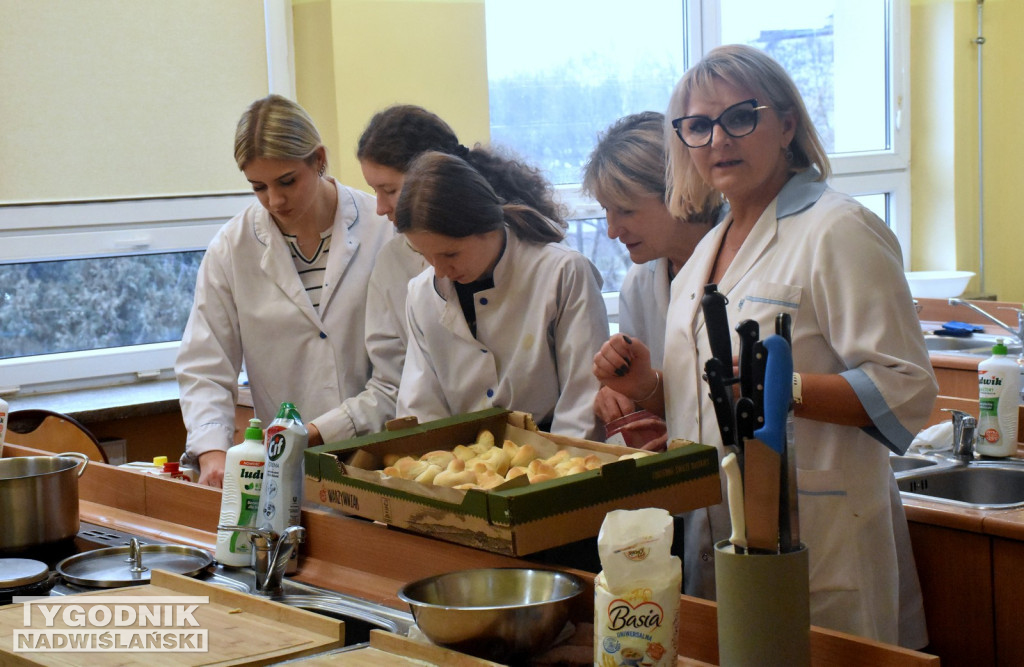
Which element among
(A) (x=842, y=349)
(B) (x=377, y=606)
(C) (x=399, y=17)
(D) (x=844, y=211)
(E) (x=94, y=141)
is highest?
(C) (x=399, y=17)

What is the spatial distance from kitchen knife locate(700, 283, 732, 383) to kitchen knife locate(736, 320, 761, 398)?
0.6 inches

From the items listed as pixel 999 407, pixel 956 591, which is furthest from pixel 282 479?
pixel 999 407

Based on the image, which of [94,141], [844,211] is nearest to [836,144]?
[94,141]

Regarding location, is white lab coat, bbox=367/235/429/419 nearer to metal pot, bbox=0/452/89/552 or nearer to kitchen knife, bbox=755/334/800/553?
metal pot, bbox=0/452/89/552

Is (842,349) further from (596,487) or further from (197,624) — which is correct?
(197,624)

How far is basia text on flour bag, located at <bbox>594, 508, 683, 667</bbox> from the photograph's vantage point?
1131 millimetres

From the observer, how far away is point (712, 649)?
1300 mm

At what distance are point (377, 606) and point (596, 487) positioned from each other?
0.37 m

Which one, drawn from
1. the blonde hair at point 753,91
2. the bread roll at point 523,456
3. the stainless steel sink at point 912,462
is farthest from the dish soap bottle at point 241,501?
the stainless steel sink at point 912,462

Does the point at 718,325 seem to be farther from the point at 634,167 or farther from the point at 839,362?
the point at 634,167

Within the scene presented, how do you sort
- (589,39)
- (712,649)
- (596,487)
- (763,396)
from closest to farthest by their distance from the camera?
(763,396), (712,649), (596,487), (589,39)

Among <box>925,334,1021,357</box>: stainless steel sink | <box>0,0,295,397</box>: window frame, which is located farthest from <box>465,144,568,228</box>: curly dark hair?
<box>925,334,1021,357</box>: stainless steel sink

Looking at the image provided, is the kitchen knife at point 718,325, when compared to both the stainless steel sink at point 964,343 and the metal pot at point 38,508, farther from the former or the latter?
the stainless steel sink at point 964,343

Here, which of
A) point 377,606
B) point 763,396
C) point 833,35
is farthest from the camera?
point 833,35
